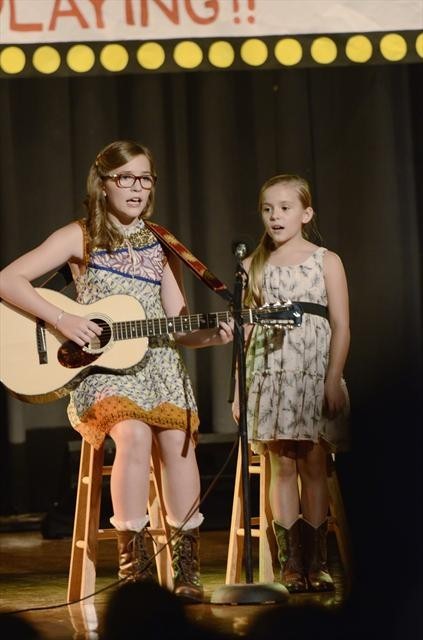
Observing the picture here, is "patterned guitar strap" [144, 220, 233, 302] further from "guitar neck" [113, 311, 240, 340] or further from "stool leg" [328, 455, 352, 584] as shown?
"stool leg" [328, 455, 352, 584]

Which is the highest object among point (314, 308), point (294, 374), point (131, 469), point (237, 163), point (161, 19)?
point (237, 163)

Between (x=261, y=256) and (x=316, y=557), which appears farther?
(x=261, y=256)

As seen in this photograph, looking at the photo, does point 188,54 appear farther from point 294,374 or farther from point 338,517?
point 338,517

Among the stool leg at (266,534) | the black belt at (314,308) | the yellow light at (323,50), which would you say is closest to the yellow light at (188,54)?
the yellow light at (323,50)

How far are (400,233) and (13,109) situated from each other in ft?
7.68

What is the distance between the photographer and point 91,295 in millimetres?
4383

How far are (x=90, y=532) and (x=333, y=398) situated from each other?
1012mm

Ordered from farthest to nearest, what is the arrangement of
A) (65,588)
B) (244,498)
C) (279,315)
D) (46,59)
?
(65,588), (46,59), (279,315), (244,498)

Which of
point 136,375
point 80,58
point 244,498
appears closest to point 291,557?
point 244,498

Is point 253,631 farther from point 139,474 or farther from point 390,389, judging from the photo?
point 139,474

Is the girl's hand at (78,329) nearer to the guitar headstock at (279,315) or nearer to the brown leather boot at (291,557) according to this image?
the guitar headstock at (279,315)

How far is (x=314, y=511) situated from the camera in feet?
14.6

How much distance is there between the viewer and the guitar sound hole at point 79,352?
4254 mm

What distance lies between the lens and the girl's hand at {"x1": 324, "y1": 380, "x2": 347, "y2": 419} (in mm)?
4379
